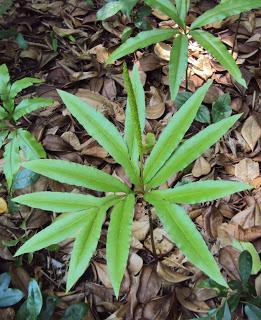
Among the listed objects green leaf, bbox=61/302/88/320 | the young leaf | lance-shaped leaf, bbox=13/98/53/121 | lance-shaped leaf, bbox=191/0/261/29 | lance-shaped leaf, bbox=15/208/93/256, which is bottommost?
green leaf, bbox=61/302/88/320

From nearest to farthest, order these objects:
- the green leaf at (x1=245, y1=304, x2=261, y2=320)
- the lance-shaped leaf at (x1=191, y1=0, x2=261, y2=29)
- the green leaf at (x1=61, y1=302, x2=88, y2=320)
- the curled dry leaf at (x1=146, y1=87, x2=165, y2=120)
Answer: the green leaf at (x1=245, y1=304, x2=261, y2=320), the green leaf at (x1=61, y1=302, x2=88, y2=320), the lance-shaped leaf at (x1=191, y1=0, x2=261, y2=29), the curled dry leaf at (x1=146, y1=87, x2=165, y2=120)

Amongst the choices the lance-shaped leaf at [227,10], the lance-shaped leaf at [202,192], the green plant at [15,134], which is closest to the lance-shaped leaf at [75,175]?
the lance-shaped leaf at [202,192]

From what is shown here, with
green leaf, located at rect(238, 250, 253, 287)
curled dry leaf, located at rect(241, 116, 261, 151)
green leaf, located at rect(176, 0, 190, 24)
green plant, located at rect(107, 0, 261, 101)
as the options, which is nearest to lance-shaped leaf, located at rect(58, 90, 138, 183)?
green plant, located at rect(107, 0, 261, 101)

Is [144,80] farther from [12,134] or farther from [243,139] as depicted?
[12,134]

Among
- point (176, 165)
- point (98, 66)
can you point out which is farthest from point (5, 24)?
point (176, 165)

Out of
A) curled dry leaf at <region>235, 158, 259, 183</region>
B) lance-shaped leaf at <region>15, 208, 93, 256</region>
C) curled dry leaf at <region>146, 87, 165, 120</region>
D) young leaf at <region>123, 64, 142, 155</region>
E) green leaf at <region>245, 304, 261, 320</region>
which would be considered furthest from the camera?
curled dry leaf at <region>146, 87, 165, 120</region>

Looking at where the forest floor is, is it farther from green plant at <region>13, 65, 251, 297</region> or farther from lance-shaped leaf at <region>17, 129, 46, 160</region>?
green plant at <region>13, 65, 251, 297</region>

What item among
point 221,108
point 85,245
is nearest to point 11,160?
point 85,245
